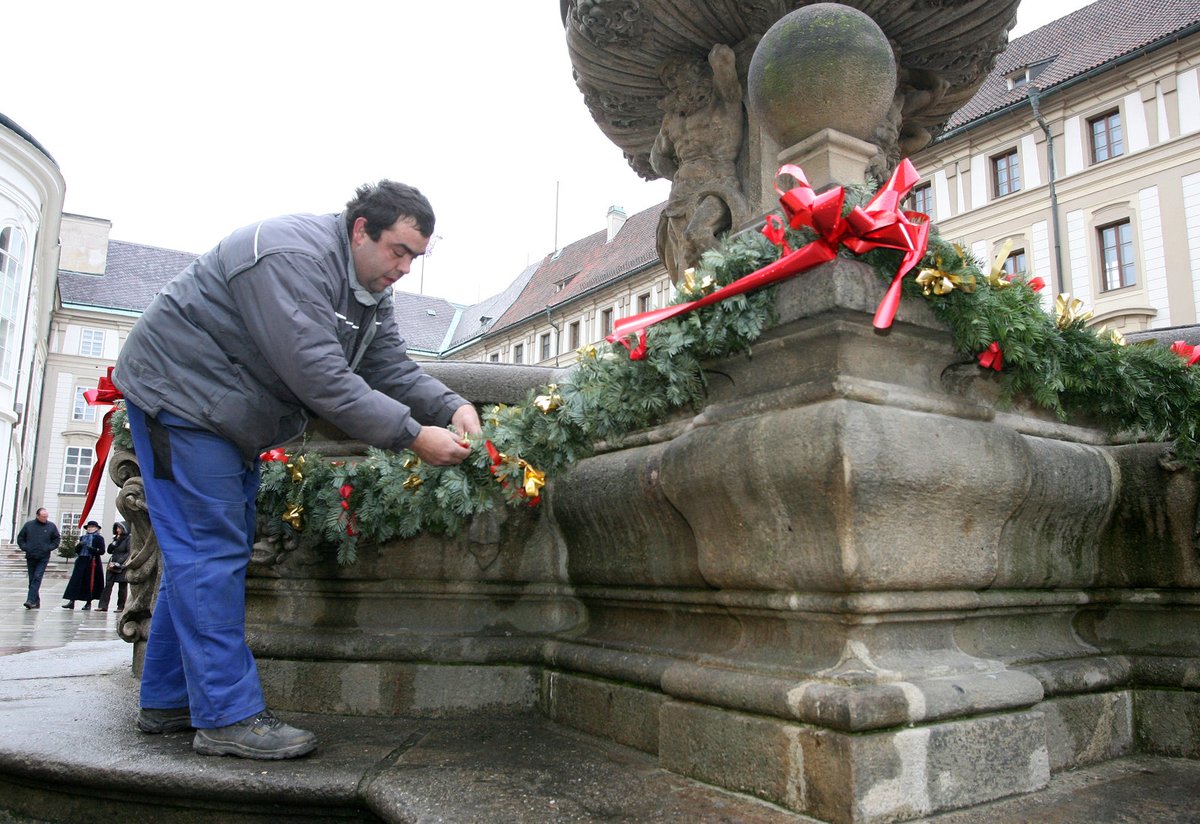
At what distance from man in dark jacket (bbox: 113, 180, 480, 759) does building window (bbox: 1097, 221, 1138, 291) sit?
84.3 feet

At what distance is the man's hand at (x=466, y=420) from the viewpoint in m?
2.99

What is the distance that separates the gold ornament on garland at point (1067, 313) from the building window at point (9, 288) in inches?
1277

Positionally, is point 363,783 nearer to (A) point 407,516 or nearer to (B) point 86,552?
(A) point 407,516

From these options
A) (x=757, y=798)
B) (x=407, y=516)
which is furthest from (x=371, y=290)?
(x=757, y=798)

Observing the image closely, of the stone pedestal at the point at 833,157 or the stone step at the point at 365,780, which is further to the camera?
the stone pedestal at the point at 833,157

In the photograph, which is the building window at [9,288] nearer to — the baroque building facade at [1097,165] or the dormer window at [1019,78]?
the baroque building facade at [1097,165]

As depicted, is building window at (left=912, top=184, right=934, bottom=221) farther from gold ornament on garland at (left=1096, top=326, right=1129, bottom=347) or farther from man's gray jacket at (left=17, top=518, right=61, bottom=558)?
gold ornament on garland at (left=1096, top=326, right=1129, bottom=347)

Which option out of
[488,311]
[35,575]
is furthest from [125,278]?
[35,575]

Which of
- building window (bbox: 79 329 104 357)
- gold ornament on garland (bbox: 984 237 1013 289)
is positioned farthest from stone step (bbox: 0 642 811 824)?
building window (bbox: 79 329 104 357)

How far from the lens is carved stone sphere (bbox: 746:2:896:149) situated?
2.70 meters

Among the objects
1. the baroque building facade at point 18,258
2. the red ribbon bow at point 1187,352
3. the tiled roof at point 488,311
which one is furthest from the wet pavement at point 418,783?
the tiled roof at point 488,311

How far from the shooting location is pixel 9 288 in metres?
29.3

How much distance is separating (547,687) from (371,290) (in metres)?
1.38

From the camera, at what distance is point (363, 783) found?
2.21m
